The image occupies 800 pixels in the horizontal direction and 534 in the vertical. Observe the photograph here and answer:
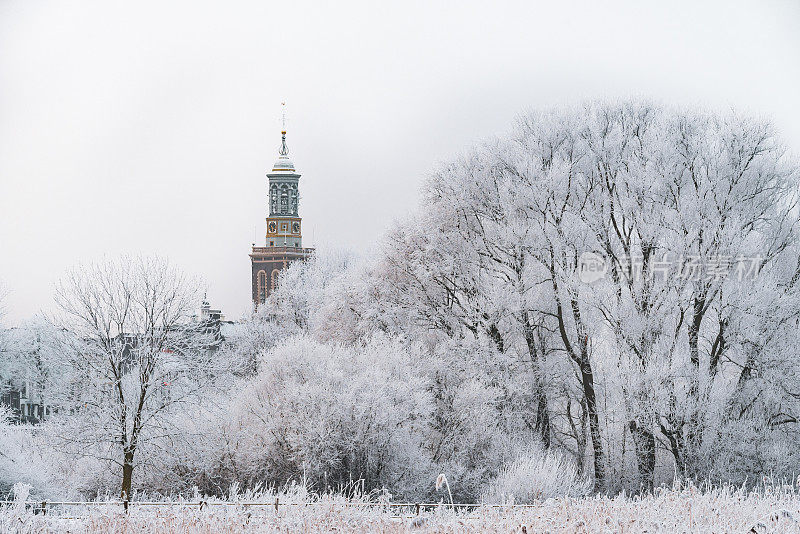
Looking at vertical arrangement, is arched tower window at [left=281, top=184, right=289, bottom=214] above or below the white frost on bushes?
above

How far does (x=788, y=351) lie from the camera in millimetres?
24422

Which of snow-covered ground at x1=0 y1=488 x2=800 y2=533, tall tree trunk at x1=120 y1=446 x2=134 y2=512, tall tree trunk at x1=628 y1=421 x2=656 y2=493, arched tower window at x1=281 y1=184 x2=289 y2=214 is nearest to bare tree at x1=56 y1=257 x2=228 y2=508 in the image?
tall tree trunk at x1=120 y1=446 x2=134 y2=512

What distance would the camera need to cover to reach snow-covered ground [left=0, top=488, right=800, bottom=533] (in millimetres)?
9383

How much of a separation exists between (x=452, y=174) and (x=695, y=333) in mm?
9381

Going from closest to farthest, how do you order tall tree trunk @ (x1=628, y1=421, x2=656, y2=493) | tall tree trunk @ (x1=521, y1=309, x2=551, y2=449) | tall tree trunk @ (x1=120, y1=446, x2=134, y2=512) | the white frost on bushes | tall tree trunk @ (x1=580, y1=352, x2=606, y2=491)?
the white frost on bushes
tall tree trunk @ (x1=120, y1=446, x2=134, y2=512)
tall tree trunk @ (x1=628, y1=421, x2=656, y2=493)
tall tree trunk @ (x1=580, y1=352, x2=606, y2=491)
tall tree trunk @ (x1=521, y1=309, x2=551, y2=449)

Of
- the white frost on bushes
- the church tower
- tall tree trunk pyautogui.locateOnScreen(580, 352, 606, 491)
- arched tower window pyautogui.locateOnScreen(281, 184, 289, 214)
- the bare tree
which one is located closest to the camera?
the white frost on bushes

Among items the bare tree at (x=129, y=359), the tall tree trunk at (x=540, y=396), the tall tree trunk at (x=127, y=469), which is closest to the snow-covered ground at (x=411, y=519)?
the tall tree trunk at (x=127, y=469)

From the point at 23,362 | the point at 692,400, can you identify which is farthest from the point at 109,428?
the point at 23,362

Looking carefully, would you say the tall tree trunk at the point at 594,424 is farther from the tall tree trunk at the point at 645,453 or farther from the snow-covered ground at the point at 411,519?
the snow-covered ground at the point at 411,519

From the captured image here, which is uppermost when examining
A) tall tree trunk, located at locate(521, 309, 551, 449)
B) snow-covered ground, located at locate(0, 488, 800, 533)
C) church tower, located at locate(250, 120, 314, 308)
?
church tower, located at locate(250, 120, 314, 308)

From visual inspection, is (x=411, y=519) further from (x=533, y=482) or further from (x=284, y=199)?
(x=284, y=199)

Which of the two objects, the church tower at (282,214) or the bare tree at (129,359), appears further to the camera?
the church tower at (282,214)

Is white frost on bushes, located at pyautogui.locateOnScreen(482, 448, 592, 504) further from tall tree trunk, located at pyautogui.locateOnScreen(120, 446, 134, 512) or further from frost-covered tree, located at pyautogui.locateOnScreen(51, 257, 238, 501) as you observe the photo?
tall tree trunk, located at pyautogui.locateOnScreen(120, 446, 134, 512)

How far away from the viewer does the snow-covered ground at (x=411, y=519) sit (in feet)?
30.8
